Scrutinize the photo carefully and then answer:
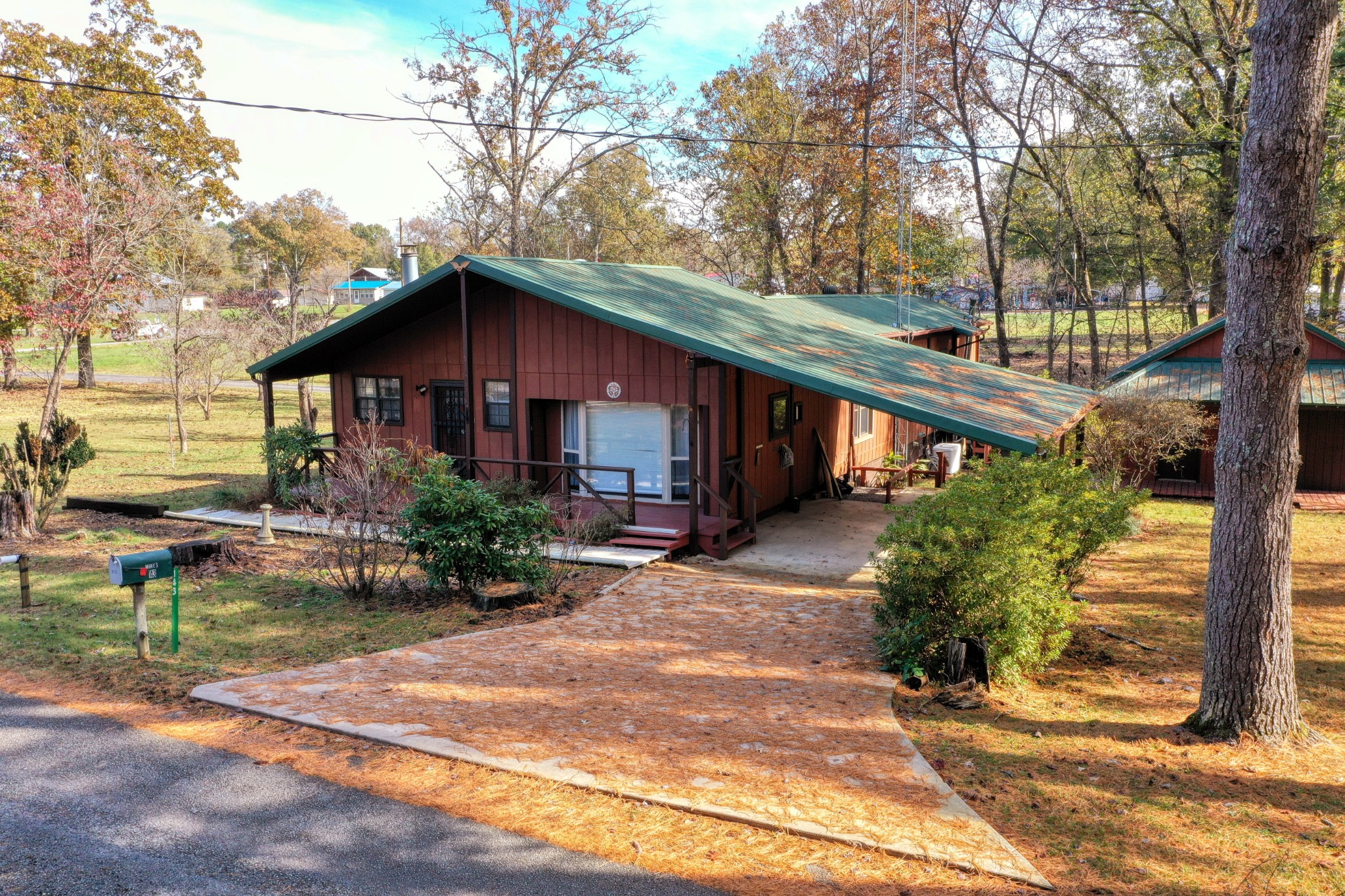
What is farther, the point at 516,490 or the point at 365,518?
the point at 516,490

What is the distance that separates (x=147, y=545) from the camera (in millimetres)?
12688

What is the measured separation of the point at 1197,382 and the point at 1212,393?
0.76 m

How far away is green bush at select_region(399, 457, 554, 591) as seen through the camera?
31.9 ft

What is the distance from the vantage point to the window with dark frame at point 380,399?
15.6 meters

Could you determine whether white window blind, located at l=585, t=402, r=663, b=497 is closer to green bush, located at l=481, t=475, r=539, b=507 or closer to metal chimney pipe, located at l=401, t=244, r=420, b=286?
green bush, located at l=481, t=475, r=539, b=507

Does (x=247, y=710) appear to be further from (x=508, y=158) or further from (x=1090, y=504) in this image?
(x=508, y=158)

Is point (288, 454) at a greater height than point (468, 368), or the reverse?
point (468, 368)

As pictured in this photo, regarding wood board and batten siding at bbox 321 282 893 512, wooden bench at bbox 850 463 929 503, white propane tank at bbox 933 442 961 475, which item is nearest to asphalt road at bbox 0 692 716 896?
wood board and batten siding at bbox 321 282 893 512

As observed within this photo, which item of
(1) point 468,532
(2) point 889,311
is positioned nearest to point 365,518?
(1) point 468,532

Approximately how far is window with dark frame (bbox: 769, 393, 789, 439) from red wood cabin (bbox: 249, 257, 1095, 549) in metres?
0.04

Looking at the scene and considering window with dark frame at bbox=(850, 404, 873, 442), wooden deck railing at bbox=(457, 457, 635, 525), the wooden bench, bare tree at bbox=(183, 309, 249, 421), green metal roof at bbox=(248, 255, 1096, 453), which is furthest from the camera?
bare tree at bbox=(183, 309, 249, 421)

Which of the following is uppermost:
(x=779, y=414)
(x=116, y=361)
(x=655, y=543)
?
(x=116, y=361)

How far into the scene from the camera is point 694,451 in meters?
12.5

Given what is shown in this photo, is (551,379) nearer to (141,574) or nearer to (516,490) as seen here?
(516,490)
